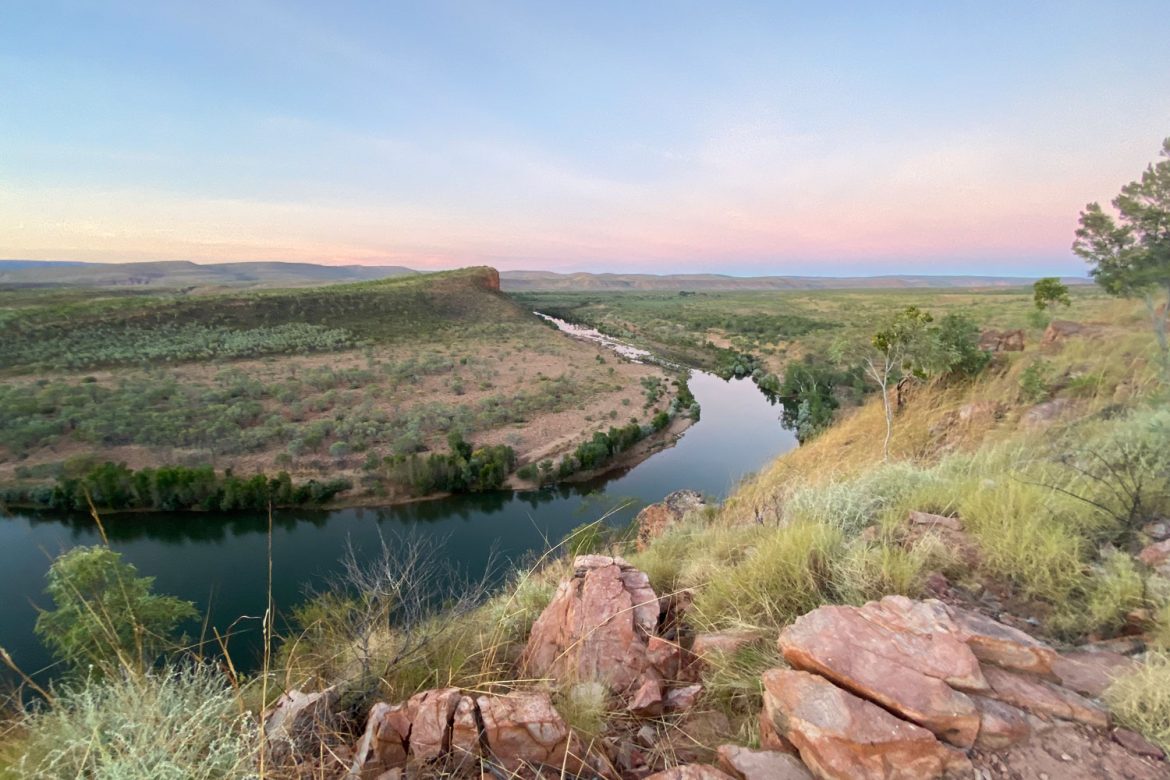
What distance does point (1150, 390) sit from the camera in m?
5.80

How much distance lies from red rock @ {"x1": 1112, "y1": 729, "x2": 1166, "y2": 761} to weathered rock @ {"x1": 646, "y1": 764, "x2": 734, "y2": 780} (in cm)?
140

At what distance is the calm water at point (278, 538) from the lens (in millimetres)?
11891

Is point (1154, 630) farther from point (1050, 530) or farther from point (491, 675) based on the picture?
point (491, 675)

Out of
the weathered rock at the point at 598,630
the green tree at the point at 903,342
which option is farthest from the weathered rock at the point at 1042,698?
the green tree at the point at 903,342

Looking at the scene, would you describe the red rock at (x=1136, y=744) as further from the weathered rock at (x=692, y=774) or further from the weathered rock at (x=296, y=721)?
the weathered rock at (x=296, y=721)

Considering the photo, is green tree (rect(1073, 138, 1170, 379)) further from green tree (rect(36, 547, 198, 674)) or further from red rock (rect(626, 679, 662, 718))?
green tree (rect(36, 547, 198, 674))

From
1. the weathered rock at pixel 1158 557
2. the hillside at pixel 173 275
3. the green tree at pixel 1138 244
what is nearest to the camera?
the weathered rock at pixel 1158 557

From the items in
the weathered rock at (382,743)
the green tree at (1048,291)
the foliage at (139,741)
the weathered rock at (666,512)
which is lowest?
the weathered rock at (666,512)

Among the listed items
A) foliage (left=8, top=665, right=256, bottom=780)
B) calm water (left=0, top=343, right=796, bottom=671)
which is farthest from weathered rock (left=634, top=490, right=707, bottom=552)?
foliage (left=8, top=665, right=256, bottom=780)

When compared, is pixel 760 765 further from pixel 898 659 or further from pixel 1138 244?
pixel 1138 244

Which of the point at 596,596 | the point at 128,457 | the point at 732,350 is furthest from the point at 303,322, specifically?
the point at 596,596

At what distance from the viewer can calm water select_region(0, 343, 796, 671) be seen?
39.0 ft

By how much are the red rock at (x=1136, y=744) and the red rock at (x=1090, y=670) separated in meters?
0.21

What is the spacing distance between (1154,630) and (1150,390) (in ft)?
17.3
